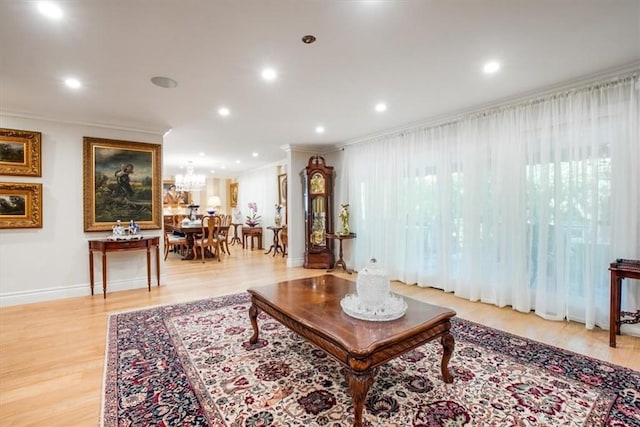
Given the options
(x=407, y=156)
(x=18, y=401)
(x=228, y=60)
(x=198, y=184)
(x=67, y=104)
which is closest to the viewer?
(x=18, y=401)

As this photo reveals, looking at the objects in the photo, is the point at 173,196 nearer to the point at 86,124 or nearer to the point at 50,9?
the point at 86,124

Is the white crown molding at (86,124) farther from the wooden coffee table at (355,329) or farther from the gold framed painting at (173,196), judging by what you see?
the gold framed painting at (173,196)

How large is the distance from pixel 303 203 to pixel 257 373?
4466mm

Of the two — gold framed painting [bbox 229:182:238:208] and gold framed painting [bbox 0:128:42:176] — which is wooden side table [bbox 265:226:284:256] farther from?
gold framed painting [bbox 0:128:42:176]

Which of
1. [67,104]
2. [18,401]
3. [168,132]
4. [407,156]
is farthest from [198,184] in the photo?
[18,401]

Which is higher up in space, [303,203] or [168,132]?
[168,132]

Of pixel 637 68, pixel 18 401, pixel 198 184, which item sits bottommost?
pixel 18 401

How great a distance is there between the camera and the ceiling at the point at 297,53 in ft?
6.56

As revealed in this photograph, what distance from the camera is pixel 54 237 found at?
4191mm

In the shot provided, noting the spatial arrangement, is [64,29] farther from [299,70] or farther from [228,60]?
[299,70]

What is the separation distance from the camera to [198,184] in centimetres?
796

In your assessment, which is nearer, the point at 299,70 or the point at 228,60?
the point at 228,60

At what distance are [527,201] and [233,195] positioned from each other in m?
9.51

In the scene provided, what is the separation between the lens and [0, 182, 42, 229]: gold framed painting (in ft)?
12.7
